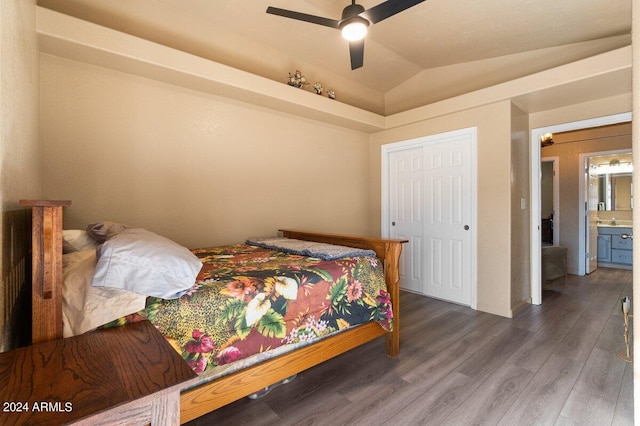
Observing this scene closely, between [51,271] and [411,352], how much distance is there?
225 centimetres

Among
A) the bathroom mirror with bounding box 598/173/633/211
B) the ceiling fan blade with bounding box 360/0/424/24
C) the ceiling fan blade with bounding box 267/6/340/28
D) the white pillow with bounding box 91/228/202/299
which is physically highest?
the ceiling fan blade with bounding box 267/6/340/28

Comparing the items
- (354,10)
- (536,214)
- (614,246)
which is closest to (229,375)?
(354,10)

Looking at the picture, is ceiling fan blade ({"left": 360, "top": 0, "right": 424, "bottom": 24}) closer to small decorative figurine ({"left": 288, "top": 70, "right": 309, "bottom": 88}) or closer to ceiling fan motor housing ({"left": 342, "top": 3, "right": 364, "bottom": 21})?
ceiling fan motor housing ({"left": 342, "top": 3, "right": 364, "bottom": 21})

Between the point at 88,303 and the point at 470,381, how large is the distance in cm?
215

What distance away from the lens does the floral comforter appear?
1363 millimetres

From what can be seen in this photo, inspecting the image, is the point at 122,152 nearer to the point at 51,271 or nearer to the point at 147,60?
the point at 147,60

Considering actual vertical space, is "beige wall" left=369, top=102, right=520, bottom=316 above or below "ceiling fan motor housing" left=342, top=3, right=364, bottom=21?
below

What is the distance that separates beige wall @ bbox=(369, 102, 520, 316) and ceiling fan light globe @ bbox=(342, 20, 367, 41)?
6.14 feet

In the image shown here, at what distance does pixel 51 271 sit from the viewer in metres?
1.11

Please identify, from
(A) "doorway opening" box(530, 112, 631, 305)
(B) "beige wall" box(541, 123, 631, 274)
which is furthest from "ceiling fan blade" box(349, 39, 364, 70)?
(B) "beige wall" box(541, 123, 631, 274)

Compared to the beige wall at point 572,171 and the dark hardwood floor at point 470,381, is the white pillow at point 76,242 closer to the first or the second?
the dark hardwood floor at point 470,381

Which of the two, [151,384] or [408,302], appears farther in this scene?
[408,302]

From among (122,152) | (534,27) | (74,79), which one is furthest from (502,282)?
(74,79)

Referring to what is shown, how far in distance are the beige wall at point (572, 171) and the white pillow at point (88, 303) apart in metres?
6.21
